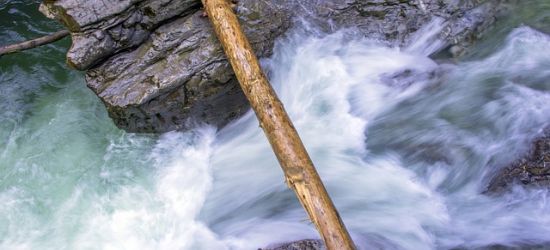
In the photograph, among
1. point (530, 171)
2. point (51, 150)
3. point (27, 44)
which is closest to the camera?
point (530, 171)

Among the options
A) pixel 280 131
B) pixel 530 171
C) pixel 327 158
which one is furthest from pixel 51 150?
pixel 530 171

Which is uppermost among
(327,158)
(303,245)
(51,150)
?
(51,150)

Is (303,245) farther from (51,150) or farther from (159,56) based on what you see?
(51,150)

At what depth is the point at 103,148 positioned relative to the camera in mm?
5895

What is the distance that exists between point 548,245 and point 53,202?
15.9 feet

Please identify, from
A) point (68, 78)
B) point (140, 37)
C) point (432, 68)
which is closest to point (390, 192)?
point (432, 68)

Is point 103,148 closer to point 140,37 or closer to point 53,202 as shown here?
point 53,202

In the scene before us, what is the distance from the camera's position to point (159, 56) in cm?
550

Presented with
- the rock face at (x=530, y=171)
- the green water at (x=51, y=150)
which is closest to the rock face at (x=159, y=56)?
the green water at (x=51, y=150)

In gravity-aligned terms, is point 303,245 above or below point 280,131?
below

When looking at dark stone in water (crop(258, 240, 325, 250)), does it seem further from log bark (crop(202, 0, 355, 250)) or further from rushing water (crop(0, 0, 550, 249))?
log bark (crop(202, 0, 355, 250))

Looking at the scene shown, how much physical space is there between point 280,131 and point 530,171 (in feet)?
7.71

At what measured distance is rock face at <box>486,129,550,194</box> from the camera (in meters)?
4.55

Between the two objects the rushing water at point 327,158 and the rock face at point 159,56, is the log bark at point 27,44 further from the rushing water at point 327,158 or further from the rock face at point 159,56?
the rushing water at point 327,158
